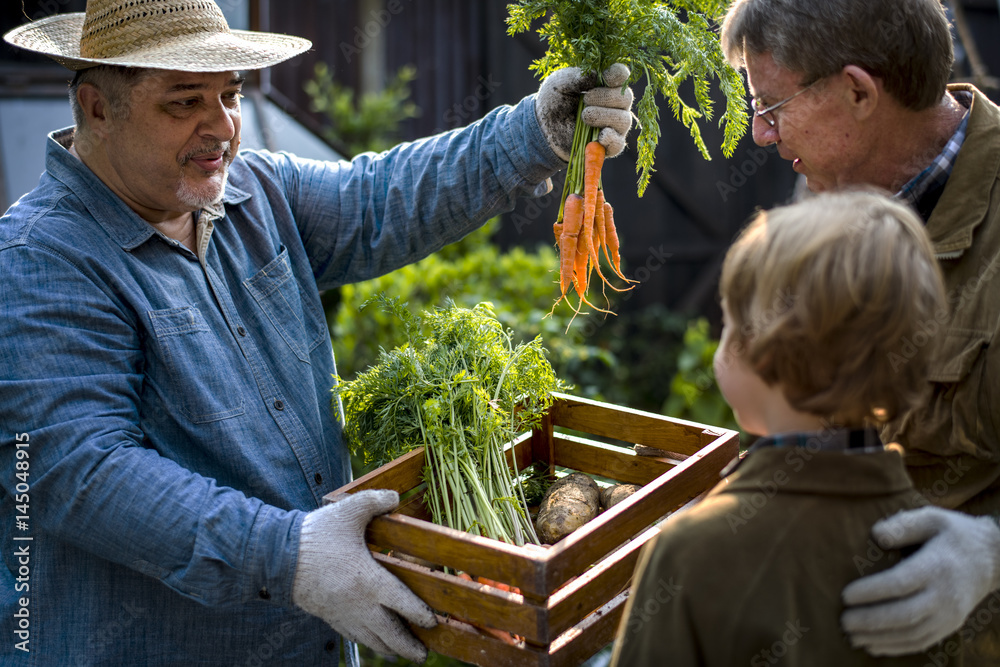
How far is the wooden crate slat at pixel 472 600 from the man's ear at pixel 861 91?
126cm

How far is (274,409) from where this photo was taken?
6.77 ft

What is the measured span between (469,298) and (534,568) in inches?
104

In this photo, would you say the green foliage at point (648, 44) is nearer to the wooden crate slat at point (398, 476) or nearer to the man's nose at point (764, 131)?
the man's nose at point (764, 131)

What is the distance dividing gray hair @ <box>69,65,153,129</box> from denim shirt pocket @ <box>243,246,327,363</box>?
520mm

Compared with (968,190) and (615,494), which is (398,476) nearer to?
(615,494)

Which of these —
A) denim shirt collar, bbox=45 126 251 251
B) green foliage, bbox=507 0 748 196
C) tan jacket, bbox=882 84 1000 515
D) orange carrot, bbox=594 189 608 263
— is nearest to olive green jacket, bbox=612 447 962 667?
tan jacket, bbox=882 84 1000 515

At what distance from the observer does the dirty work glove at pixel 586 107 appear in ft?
6.91

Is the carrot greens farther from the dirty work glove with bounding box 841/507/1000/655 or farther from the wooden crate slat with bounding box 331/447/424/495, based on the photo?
the dirty work glove with bounding box 841/507/1000/655

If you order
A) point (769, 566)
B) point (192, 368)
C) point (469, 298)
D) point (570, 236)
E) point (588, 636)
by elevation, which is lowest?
point (469, 298)

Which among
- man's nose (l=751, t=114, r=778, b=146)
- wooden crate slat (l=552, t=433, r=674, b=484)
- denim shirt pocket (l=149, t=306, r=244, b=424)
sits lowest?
wooden crate slat (l=552, t=433, r=674, b=484)

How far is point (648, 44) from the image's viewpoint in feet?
6.84

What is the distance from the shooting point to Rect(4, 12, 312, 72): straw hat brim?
6.28 feet

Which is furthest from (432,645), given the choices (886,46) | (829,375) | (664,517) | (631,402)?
(631,402)

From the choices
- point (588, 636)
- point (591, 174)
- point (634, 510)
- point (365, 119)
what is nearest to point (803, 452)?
point (634, 510)
